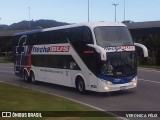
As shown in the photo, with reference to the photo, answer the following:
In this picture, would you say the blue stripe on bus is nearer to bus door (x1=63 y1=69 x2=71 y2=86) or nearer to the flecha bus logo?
bus door (x1=63 y1=69 x2=71 y2=86)

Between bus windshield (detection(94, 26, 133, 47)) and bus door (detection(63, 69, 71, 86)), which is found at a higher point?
bus windshield (detection(94, 26, 133, 47))

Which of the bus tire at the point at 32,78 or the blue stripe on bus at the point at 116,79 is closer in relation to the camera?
the blue stripe on bus at the point at 116,79

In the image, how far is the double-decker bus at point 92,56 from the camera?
60.6 ft

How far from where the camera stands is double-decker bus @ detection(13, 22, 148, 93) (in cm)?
1848

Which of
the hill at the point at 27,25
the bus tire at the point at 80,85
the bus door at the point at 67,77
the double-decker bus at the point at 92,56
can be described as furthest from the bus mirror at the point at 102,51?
the hill at the point at 27,25

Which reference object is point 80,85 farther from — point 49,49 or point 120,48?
point 49,49

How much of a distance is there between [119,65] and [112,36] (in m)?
1.51

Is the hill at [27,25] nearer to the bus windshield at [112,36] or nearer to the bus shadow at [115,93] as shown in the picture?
the bus shadow at [115,93]

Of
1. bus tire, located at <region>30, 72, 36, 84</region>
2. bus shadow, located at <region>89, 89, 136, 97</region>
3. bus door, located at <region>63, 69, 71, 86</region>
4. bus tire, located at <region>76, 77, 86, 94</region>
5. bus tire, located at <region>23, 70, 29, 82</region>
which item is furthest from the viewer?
bus tire, located at <region>23, 70, 29, 82</region>

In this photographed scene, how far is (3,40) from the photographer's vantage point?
117938mm

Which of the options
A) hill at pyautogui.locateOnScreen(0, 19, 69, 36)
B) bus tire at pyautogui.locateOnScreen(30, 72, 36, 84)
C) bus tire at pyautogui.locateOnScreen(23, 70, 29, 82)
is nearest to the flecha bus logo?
bus tire at pyautogui.locateOnScreen(30, 72, 36, 84)

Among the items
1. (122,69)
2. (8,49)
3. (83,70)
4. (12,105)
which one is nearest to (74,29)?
(83,70)

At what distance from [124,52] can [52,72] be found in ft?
19.5

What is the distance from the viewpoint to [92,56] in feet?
61.9
